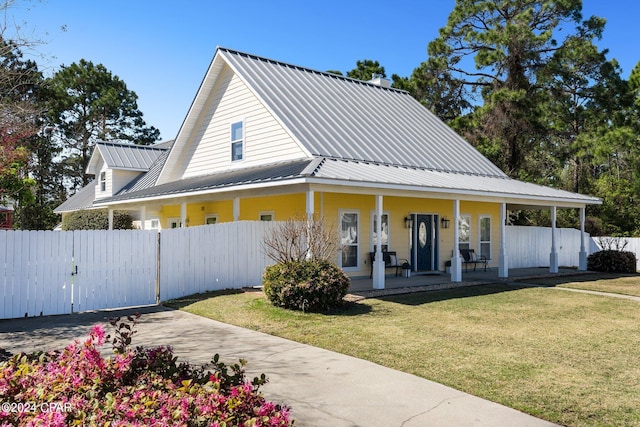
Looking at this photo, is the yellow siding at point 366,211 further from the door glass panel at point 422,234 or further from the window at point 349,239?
the door glass panel at point 422,234

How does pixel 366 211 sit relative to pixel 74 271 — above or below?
above

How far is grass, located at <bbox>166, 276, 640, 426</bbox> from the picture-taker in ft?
19.1

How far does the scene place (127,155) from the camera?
28.1m

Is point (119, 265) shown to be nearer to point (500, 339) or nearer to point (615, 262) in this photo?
point (500, 339)

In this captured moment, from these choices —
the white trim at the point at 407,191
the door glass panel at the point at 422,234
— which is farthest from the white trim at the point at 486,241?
the door glass panel at the point at 422,234

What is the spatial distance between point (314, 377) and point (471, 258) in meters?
15.1

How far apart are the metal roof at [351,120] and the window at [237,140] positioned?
70.5 inches

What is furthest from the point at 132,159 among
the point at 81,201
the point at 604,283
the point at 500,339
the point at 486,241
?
the point at 500,339

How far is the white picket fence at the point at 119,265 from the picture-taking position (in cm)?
1041

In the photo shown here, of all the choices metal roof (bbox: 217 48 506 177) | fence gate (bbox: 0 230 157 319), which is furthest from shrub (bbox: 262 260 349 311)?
metal roof (bbox: 217 48 506 177)

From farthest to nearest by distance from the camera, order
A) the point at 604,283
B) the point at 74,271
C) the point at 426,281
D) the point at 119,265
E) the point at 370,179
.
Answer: the point at 604,283, the point at 426,281, the point at 370,179, the point at 119,265, the point at 74,271

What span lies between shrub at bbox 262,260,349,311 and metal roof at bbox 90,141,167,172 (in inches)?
731

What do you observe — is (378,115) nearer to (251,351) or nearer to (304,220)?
(304,220)

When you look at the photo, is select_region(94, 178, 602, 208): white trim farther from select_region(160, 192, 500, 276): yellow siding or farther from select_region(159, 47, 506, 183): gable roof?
select_region(159, 47, 506, 183): gable roof
